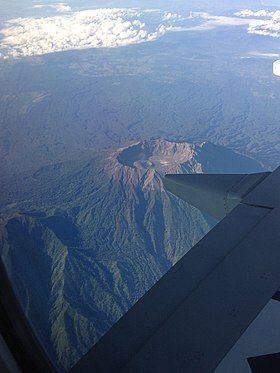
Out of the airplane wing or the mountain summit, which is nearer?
the airplane wing

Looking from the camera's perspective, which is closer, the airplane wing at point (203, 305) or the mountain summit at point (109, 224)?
the airplane wing at point (203, 305)

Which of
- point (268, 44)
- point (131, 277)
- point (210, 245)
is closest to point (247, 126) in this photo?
point (131, 277)

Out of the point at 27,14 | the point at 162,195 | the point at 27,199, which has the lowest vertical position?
the point at 162,195

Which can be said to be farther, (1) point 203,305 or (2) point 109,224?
(2) point 109,224

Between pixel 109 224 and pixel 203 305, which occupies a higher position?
pixel 203 305

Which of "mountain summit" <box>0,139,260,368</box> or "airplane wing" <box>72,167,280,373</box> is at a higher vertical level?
"airplane wing" <box>72,167,280,373</box>

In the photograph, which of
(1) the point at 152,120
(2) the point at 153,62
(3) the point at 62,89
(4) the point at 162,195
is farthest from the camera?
(2) the point at 153,62

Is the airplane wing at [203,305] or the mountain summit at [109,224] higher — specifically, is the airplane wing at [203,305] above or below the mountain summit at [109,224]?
above

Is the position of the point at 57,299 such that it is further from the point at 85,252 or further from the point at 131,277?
the point at 85,252
